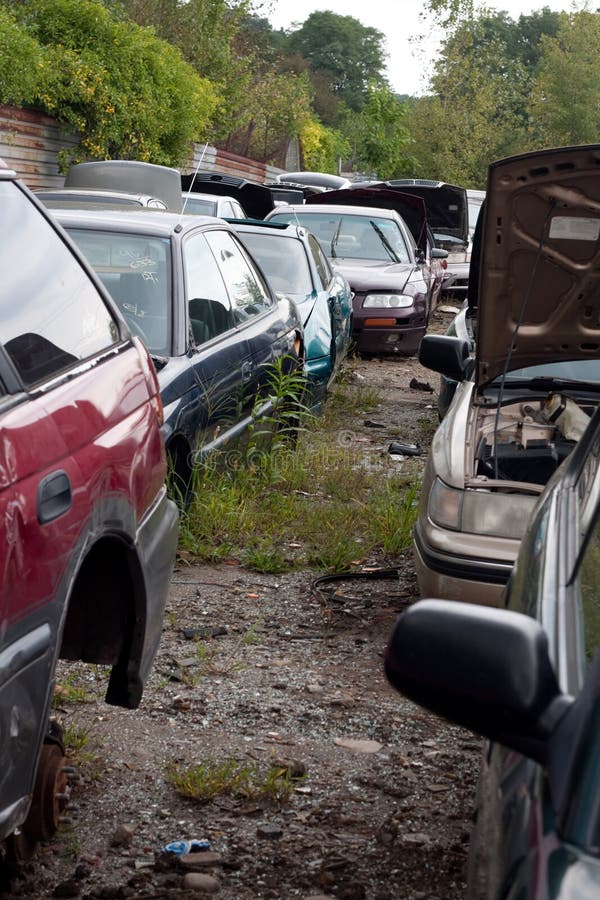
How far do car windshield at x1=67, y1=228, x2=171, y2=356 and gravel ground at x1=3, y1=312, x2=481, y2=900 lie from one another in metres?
1.23

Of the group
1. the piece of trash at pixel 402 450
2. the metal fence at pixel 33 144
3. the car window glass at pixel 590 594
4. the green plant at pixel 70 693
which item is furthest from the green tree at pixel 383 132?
the car window glass at pixel 590 594

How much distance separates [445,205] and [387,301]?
27.4 feet

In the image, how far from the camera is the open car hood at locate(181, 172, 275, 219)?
18297 millimetres

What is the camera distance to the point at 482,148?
45.3 m

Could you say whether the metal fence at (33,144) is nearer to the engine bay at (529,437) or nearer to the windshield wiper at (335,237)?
the windshield wiper at (335,237)

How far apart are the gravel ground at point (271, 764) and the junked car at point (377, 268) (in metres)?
8.30

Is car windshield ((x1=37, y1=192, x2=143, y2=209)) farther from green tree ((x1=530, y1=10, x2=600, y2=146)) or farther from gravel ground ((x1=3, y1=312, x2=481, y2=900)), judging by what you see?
green tree ((x1=530, y1=10, x2=600, y2=146))

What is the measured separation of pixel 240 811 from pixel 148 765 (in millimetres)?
410

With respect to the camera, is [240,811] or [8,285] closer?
[8,285]

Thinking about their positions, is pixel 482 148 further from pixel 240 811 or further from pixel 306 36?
pixel 306 36

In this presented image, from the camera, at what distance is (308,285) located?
10.9 meters

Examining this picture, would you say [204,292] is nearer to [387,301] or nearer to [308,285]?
[308,285]

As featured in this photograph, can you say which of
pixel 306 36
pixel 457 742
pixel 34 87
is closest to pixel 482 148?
pixel 34 87

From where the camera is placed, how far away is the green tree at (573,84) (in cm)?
5531
